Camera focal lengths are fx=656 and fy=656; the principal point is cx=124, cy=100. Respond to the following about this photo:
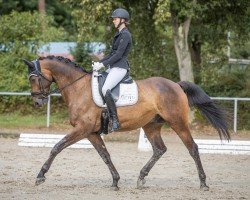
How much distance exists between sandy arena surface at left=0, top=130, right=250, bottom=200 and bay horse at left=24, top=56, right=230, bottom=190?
43 cm

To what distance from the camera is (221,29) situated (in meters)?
23.1

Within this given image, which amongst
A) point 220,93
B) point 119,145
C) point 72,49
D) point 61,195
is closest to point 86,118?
point 61,195

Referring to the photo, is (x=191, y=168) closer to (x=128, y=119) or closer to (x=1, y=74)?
(x=128, y=119)

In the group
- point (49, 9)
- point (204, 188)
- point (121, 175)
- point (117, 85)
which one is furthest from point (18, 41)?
point (49, 9)

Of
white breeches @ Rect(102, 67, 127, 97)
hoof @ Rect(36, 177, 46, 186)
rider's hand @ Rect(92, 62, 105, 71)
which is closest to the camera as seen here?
hoof @ Rect(36, 177, 46, 186)

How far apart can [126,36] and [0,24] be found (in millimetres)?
14675

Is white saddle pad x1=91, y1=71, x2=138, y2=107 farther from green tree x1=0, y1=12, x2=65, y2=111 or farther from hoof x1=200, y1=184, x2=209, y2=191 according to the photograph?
green tree x1=0, y1=12, x2=65, y2=111

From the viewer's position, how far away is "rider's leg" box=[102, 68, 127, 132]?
32.2ft

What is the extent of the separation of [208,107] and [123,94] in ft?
5.45

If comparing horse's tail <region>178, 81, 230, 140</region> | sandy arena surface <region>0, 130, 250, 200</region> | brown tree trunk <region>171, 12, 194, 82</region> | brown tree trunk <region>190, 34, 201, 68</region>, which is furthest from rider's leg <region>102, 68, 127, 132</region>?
brown tree trunk <region>190, 34, 201, 68</region>

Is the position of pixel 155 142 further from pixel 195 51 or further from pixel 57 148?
pixel 195 51

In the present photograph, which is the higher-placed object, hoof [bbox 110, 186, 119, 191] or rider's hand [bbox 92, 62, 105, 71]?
rider's hand [bbox 92, 62, 105, 71]

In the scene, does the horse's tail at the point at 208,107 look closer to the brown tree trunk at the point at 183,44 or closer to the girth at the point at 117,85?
the girth at the point at 117,85

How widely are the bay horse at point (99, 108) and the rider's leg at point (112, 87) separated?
7.3 inches
